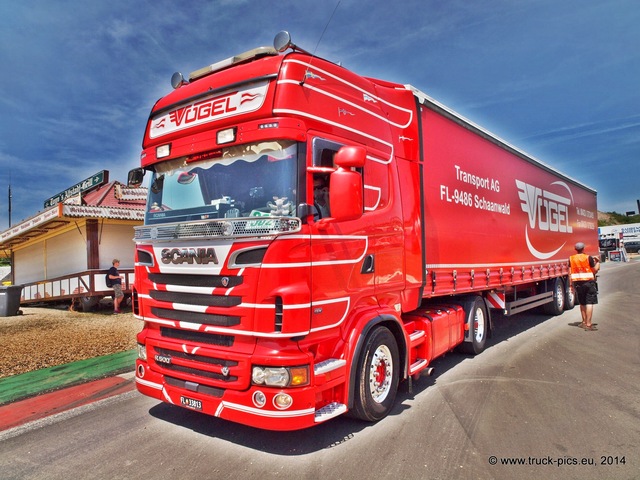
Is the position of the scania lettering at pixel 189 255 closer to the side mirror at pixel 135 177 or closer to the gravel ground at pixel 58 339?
the side mirror at pixel 135 177

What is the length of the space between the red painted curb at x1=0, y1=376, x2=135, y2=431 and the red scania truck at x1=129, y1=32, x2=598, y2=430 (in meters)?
1.64

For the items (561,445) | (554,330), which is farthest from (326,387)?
(554,330)

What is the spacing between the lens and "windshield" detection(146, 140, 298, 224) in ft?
11.9

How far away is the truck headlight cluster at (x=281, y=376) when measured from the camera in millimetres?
3375

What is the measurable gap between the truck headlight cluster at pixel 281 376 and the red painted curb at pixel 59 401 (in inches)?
121

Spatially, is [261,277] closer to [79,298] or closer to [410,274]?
[410,274]

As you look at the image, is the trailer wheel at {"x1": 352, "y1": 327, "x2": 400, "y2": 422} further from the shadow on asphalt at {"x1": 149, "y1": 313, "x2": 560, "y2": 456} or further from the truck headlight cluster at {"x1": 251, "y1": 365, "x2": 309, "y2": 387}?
the truck headlight cluster at {"x1": 251, "y1": 365, "x2": 309, "y2": 387}

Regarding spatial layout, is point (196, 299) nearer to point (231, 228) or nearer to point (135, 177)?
point (231, 228)

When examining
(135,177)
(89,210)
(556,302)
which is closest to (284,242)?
(135,177)

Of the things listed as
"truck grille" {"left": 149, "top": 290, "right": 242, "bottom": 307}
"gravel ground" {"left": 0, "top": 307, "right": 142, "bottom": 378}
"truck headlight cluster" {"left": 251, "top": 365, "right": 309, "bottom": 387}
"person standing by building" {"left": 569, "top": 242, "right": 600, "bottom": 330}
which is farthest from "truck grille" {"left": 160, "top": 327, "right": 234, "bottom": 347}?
"person standing by building" {"left": 569, "top": 242, "right": 600, "bottom": 330}

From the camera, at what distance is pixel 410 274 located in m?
5.00

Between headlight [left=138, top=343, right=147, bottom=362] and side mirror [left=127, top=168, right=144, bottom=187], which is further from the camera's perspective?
side mirror [left=127, top=168, right=144, bottom=187]

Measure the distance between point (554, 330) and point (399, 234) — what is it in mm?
6413

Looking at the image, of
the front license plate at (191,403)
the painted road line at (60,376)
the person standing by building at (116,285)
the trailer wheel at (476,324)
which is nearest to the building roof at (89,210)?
the person standing by building at (116,285)
